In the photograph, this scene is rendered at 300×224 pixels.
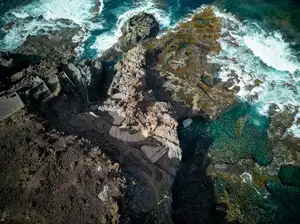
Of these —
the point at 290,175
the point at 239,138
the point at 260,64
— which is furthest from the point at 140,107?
the point at 260,64

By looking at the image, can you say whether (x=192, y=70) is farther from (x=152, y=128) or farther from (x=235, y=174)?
(x=235, y=174)

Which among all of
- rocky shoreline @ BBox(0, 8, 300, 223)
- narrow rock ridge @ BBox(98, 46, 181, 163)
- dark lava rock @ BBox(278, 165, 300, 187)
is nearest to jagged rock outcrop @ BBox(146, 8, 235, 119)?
rocky shoreline @ BBox(0, 8, 300, 223)

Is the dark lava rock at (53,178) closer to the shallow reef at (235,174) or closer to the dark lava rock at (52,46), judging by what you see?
the shallow reef at (235,174)

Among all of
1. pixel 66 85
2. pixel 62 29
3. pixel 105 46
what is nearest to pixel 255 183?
pixel 66 85

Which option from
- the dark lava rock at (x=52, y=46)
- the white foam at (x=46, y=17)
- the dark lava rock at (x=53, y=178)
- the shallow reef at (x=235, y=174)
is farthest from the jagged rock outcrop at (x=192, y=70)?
the dark lava rock at (x=53, y=178)

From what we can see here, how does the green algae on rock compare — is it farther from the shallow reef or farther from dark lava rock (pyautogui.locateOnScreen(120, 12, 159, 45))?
dark lava rock (pyautogui.locateOnScreen(120, 12, 159, 45))
